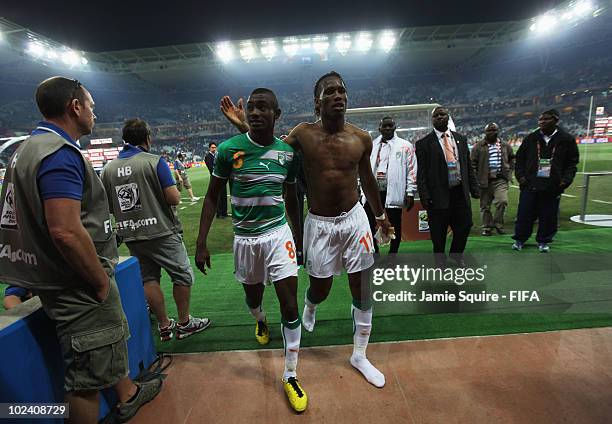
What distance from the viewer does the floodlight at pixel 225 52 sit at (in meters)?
31.3

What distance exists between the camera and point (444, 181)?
3.94 m

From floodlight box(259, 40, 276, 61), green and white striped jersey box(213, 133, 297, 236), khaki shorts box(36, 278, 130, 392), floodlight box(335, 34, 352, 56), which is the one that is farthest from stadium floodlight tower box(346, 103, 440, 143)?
floodlight box(259, 40, 276, 61)

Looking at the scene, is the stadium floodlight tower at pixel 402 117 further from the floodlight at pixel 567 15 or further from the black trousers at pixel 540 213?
the floodlight at pixel 567 15

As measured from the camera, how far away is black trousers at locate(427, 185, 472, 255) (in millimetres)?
4020

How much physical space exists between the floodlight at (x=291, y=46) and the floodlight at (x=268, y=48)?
122cm

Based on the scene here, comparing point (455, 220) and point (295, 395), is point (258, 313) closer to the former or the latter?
point (295, 395)

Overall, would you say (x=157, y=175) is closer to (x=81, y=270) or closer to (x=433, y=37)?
(x=81, y=270)

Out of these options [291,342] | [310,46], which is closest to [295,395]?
[291,342]

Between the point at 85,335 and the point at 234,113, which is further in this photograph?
the point at 234,113

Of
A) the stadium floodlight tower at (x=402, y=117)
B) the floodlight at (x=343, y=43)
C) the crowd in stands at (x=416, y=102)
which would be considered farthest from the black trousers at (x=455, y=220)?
the crowd in stands at (x=416, y=102)

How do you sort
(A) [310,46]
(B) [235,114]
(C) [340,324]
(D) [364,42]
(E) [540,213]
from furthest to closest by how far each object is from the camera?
(A) [310,46] < (D) [364,42] < (E) [540,213] < (C) [340,324] < (B) [235,114]

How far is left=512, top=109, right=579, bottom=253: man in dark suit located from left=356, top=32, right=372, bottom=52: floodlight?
98.8 ft

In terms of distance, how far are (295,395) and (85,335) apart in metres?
1.36

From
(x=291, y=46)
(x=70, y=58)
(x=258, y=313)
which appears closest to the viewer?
(x=258, y=313)
